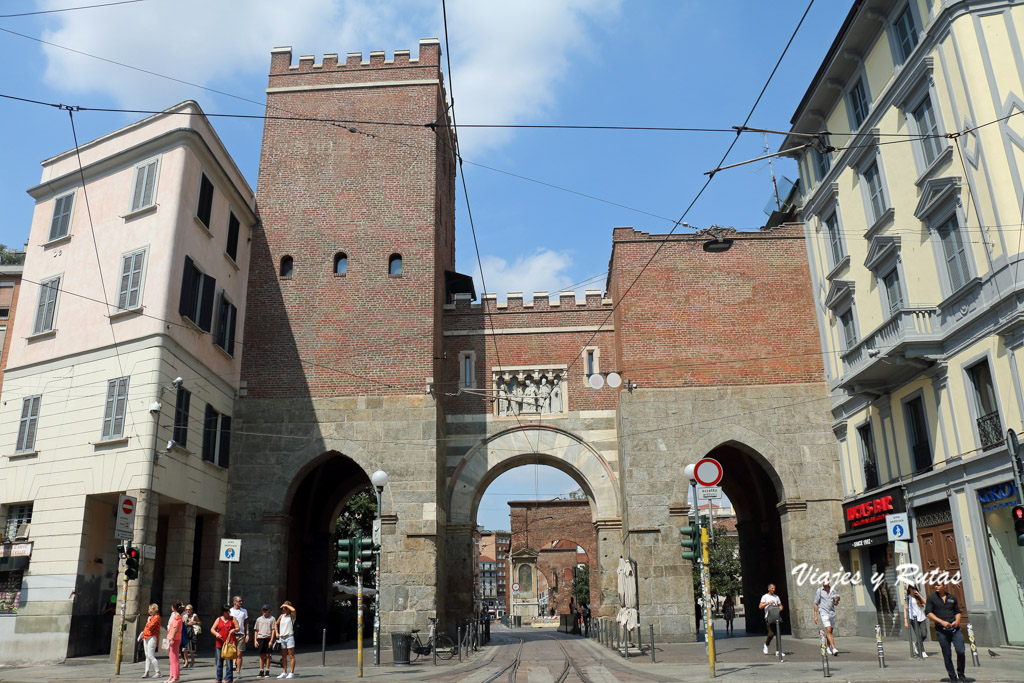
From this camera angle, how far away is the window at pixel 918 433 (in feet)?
62.0

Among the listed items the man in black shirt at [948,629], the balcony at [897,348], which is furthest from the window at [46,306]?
the man in black shirt at [948,629]

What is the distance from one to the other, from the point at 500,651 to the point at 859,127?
17663mm

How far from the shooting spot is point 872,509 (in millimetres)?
20672

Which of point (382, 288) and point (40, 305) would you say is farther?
point (382, 288)

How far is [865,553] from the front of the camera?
2159cm

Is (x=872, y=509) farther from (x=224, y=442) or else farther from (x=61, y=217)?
(x=61, y=217)

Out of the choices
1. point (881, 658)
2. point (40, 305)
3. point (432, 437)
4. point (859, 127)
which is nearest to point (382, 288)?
point (432, 437)

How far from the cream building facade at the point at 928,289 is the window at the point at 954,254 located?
5 cm

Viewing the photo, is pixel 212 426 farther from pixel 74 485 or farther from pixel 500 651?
pixel 500 651

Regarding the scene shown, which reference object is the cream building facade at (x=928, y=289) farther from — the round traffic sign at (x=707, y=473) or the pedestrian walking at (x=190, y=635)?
→ the pedestrian walking at (x=190, y=635)

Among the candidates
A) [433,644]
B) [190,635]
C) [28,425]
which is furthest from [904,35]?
[28,425]

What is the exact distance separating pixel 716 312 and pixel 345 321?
11620 mm

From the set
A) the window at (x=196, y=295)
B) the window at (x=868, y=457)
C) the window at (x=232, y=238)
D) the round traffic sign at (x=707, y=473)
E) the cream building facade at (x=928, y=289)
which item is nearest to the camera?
the round traffic sign at (x=707, y=473)

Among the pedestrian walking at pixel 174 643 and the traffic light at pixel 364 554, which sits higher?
the traffic light at pixel 364 554
